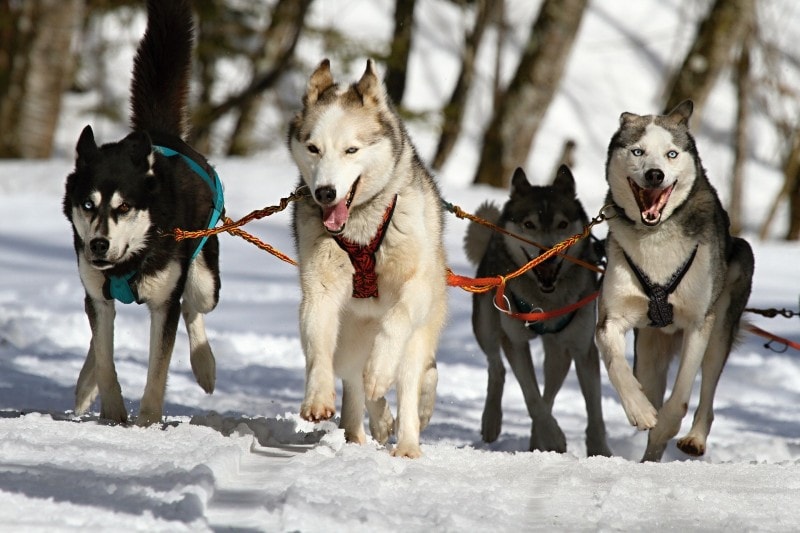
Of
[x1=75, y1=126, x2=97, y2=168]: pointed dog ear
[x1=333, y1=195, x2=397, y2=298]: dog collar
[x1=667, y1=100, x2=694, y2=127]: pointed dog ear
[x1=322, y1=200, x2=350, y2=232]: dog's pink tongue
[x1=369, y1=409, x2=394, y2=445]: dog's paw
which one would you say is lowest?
[x1=369, y1=409, x2=394, y2=445]: dog's paw

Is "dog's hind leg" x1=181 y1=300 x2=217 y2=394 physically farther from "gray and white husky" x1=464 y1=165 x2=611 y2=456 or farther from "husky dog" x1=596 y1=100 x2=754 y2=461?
"husky dog" x1=596 y1=100 x2=754 y2=461

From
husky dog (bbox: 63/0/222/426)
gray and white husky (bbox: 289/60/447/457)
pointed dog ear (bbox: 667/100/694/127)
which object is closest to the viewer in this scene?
gray and white husky (bbox: 289/60/447/457)

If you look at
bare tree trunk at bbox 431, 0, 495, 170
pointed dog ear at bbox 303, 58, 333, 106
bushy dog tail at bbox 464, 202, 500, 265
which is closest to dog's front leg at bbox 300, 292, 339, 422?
pointed dog ear at bbox 303, 58, 333, 106

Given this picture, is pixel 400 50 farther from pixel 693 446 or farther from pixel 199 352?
pixel 693 446

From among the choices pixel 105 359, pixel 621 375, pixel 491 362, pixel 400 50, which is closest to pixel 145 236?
pixel 105 359

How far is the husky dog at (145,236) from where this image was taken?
15.6 feet

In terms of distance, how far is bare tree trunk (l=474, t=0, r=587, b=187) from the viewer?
13.1 metres

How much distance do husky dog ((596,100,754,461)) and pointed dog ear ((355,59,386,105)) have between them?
122 centimetres

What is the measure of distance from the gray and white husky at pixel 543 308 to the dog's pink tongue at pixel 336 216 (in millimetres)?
1969

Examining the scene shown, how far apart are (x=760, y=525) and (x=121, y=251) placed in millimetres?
2748

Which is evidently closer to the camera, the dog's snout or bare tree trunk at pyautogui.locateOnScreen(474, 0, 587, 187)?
the dog's snout

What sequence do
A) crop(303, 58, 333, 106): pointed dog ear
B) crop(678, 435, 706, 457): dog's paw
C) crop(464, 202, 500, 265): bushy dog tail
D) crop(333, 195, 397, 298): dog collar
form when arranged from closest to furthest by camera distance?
crop(333, 195, 397, 298): dog collar
crop(303, 58, 333, 106): pointed dog ear
crop(678, 435, 706, 457): dog's paw
crop(464, 202, 500, 265): bushy dog tail

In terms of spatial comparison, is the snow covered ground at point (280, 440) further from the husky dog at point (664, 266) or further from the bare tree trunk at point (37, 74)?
the bare tree trunk at point (37, 74)

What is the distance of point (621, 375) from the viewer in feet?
15.9
